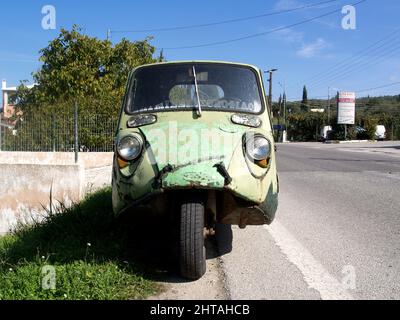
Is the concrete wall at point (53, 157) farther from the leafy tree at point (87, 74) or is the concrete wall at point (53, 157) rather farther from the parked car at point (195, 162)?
the parked car at point (195, 162)

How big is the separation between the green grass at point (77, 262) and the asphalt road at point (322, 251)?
0.91m

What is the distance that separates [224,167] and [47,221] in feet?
10.8

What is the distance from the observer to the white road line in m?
3.65

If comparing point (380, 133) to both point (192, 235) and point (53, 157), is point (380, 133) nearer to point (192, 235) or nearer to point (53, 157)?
point (53, 157)

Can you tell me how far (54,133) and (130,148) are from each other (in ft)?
25.7

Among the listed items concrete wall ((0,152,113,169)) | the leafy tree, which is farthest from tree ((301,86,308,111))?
concrete wall ((0,152,113,169))

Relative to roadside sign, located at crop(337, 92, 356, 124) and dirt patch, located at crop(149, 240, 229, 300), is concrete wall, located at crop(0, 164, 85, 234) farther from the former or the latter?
roadside sign, located at crop(337, 92, 356, 124)

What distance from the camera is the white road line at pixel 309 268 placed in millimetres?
3648

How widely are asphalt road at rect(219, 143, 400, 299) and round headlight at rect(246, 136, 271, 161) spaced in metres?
1.08

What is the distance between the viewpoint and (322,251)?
192 inches

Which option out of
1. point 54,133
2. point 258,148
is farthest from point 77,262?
point 54,133

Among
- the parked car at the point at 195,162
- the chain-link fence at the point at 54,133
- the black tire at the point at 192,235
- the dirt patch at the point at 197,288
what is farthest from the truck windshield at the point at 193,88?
the chain-link fence at the point at 54,133

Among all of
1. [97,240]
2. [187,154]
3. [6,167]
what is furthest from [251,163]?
[6,167]
